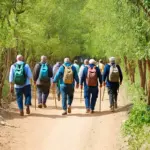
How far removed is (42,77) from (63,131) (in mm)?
4796

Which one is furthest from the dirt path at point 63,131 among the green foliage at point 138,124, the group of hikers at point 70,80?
the group of hikers at point 70,80

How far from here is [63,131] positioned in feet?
39.8

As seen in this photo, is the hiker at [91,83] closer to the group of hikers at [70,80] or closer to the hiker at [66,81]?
the group of hikers at [70,80]

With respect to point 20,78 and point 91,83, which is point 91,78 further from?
point 20,78

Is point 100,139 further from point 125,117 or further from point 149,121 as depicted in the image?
point 125,117

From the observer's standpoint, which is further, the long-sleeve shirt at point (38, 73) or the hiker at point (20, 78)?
the long-sleeve shirt at point (38, 73)

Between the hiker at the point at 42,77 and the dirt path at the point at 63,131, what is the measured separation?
1225 millimetres

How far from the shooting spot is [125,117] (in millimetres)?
14031

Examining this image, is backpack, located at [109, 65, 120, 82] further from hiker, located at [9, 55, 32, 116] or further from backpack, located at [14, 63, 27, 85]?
backpack, located at [14, 63, 27, 85]

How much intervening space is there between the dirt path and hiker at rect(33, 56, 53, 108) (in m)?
1.23

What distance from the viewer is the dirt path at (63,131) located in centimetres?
1048

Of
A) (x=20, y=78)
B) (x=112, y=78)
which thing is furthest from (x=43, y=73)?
(x=112, y=78)

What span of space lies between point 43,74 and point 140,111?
16.4ft

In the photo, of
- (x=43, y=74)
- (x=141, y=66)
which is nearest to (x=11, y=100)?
(x=43, y=74)
